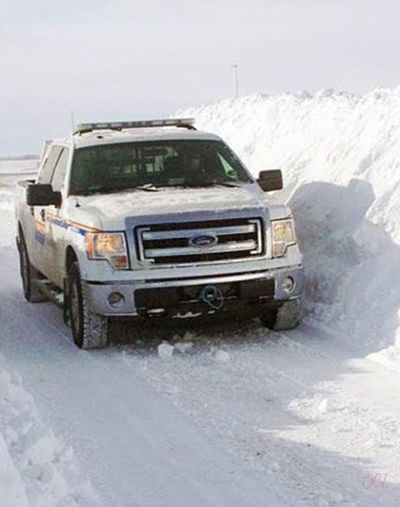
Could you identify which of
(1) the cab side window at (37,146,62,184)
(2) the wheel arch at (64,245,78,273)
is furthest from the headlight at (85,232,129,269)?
(1) the cab side window at (37,146,62,184)

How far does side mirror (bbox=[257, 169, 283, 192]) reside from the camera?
30.7 ft

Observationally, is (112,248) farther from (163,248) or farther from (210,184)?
(210,184)

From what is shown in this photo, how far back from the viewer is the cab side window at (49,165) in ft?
33.3

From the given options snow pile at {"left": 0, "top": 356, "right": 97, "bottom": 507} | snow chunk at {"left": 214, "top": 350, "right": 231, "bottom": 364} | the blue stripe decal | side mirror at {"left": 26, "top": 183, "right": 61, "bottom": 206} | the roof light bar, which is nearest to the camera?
snow pile at {"left": 0, "top": 356, "right": 97, "bottom": 507}

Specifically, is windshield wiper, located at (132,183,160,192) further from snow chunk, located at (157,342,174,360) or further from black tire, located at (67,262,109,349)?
snow chunk, located at (157,342,174,360)

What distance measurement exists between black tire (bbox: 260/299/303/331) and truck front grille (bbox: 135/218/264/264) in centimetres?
67

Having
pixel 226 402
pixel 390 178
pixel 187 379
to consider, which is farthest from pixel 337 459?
pixel 390 178

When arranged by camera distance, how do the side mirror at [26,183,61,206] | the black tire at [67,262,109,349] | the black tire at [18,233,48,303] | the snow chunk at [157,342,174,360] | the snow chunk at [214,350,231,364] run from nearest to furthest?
the snow chunk at [214,350,231,364], the snow chunk at [157,342,174,360], the black tire at [67,262,109,349], the side mirror at [26,183,61,206], the black tire at [18,233,48,303]

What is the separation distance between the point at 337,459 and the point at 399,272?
3.60m

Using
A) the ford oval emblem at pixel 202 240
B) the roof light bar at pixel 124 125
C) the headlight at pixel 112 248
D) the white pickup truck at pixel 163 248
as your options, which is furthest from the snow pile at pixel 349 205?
the headlight at pixel 112 248

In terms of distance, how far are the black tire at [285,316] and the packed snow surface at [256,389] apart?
8 cm

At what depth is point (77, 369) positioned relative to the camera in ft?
24.8

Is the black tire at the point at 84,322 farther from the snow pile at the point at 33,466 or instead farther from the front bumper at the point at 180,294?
the snow pile at the point at 33,466

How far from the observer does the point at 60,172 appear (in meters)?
9.65
